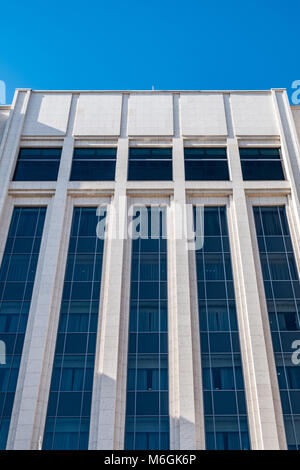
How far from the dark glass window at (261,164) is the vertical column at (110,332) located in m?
11.4

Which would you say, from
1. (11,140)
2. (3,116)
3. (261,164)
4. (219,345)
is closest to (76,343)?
(219,345)

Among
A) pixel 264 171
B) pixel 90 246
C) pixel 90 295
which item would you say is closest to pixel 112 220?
pixel 90 246

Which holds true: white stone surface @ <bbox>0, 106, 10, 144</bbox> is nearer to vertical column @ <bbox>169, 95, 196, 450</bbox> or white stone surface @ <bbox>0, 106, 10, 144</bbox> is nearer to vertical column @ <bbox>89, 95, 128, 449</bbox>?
vertical column @ <bbox>89, 95, 128, 449</bbox>

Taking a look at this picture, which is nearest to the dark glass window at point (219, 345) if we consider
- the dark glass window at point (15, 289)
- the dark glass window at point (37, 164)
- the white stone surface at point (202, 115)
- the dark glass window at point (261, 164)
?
the dark glass window at point (261, 164)

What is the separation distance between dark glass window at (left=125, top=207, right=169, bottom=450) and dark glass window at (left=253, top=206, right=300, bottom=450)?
7.97 meters

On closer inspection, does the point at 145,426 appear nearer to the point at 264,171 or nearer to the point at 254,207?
the point at 254,207

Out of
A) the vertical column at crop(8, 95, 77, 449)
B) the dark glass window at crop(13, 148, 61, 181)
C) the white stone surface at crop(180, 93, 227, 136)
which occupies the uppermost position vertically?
the white stone surface at crop(180, 93, 227, 136)

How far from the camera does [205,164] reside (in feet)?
135

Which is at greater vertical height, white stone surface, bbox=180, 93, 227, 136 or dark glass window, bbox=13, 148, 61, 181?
white stone surface, bbox=180, 93, 227, 136

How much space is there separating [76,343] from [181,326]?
25.1 ft

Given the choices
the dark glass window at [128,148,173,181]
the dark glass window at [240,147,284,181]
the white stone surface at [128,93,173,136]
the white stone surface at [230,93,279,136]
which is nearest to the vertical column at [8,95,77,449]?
the dark glass window at [128,148,173,181]

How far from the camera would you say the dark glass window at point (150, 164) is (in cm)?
4034

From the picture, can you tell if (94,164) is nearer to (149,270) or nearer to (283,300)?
(149,270)

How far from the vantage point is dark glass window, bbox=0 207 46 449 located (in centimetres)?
2923
